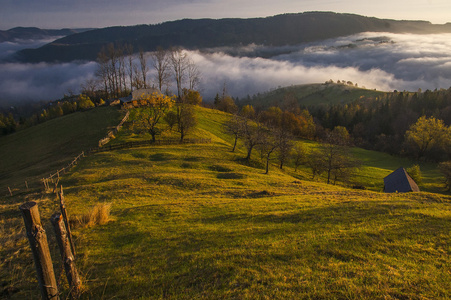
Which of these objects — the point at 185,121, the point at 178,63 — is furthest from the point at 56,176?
the point at 178,63

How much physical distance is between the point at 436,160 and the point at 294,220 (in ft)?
277

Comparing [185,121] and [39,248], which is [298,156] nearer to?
[185,121]

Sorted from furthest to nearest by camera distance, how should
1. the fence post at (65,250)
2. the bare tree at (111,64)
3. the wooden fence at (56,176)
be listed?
the bare tree at (111,64) → the wooden fence at (56,176) → the fence post at (65,250)

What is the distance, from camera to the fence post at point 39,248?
5250mm

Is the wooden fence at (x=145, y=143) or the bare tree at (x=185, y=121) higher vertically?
the bare tree at (x=185, y=121)

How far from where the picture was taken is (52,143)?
54438 millimetres

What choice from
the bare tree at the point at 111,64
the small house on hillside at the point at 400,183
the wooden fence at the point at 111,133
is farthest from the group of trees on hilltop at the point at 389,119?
the bare tree at the point at 111,64

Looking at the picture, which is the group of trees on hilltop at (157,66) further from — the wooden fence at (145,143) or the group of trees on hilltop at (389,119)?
the group of trees on hilltop at (389,119)

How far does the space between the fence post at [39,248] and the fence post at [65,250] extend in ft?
3.51

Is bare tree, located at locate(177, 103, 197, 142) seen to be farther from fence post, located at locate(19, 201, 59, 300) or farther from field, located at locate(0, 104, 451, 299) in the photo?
fence post, located at locate(19, 201, 59, 300)

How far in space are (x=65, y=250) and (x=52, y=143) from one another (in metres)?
59.8

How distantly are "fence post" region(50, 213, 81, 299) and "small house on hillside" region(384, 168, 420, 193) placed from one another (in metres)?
45.0

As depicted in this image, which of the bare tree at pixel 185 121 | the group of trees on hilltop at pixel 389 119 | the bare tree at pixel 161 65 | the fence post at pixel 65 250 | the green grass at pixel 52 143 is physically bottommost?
the group of trees on hilltop at pixel 389 119

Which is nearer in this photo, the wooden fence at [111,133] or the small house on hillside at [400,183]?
the small house on hillside at [400,183]
